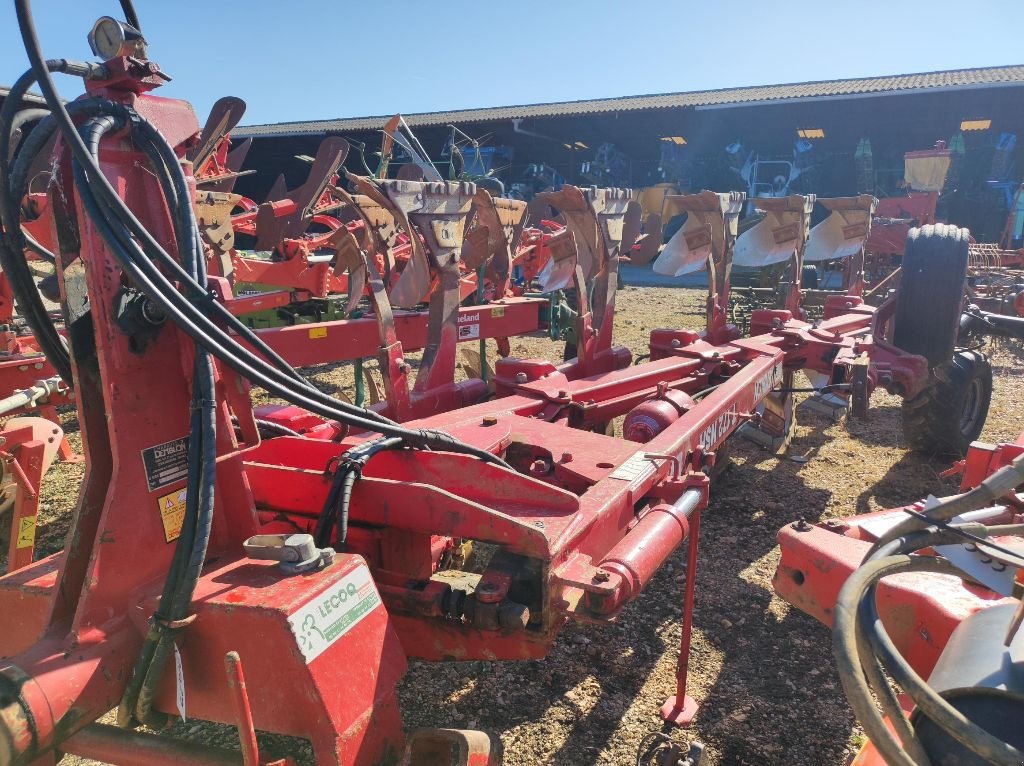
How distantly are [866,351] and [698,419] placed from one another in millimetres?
1755

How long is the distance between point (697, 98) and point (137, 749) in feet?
68.0

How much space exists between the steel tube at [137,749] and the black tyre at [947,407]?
14.5 feet

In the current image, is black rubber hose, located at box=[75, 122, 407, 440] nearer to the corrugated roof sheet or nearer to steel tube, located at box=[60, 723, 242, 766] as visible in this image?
steel tube, located at box=[60, 723, 242, 766]

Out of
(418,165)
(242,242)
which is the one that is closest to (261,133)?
(242,242)

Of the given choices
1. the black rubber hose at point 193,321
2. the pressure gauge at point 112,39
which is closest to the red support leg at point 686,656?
the black rubber hose at point 193,321

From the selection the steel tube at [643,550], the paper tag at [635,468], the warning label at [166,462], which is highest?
the warning label at [166,462]

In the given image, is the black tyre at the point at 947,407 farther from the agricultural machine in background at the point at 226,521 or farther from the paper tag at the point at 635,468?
the paper tag at the point at 635,468

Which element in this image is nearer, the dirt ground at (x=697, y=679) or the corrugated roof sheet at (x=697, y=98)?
the dirt ground at (x=697, y=679)

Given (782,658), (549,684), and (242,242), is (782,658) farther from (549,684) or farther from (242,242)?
(242,242)

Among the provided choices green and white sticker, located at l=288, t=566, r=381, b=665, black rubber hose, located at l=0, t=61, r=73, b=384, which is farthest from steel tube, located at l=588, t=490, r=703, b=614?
black rubber hose, located at l=0, t=61, r=73, b=384

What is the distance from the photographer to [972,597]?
1.73m

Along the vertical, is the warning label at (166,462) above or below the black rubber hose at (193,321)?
below

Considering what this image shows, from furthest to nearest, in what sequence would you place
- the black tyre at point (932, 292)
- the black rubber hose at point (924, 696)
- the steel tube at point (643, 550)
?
the black tyre at point (932, 292) < the steel tube at point (643, 550) < the black rubber hose at point (924, 696)

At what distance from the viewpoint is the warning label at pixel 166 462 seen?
64.4 inches
